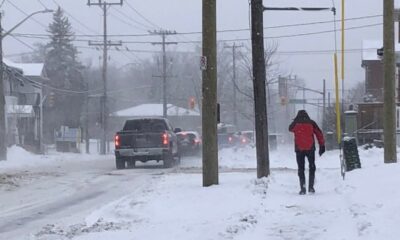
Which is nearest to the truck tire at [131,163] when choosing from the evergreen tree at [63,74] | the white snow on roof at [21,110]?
the white snow on roof at [21,110]

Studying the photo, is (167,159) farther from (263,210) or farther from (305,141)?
(263,210)

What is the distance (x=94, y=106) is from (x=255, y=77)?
8249 cm

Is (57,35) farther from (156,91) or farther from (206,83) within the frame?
(206,83)

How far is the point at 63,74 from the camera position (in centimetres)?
8312

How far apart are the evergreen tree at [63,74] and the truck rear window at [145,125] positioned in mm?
57197

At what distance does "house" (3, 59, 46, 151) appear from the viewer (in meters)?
47.8

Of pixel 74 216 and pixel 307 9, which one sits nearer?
pixel 74 216

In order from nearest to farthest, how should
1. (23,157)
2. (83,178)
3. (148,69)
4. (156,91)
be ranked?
1. (83,178)
2. (23,157)
3. (156,91)
4. (148,69)

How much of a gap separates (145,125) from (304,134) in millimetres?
13161

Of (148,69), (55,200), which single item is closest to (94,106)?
(148,69)

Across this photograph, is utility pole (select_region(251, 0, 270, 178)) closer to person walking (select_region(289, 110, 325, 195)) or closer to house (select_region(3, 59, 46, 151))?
person walking (select_region(289, 110, 325, 195))

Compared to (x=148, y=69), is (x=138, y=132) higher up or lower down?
lower down

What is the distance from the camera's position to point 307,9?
50.4 ft

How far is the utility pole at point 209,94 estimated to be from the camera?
45.1ft
